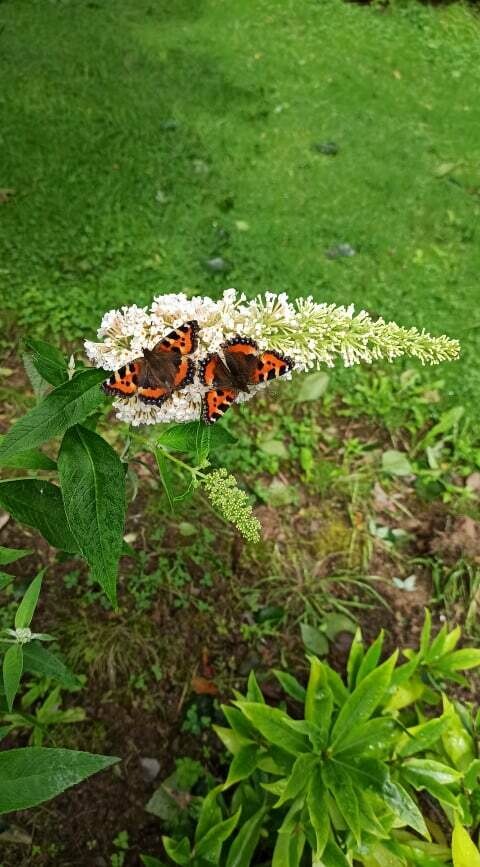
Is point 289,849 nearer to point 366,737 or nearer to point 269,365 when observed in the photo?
point 366,737

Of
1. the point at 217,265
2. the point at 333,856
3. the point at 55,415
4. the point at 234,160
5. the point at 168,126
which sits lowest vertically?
the point at 333,856

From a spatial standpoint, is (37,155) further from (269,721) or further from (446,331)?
(269,721)

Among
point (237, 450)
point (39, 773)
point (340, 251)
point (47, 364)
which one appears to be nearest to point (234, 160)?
point (340, 251)

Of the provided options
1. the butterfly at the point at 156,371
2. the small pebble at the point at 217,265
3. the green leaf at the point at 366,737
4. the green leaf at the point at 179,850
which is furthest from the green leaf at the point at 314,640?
the small pebble at the point at 217,265

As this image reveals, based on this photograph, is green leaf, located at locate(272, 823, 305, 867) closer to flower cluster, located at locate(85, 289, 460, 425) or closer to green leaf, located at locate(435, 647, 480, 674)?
green leaf, located at locate(435, 647, 480, 674)

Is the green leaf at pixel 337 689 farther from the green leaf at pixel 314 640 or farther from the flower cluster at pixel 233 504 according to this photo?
the flower cluster at pixel 233 504

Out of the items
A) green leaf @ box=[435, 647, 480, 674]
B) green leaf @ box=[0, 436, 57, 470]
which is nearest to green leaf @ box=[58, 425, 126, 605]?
green leaf @ box=[0, 436, 57, 470]
